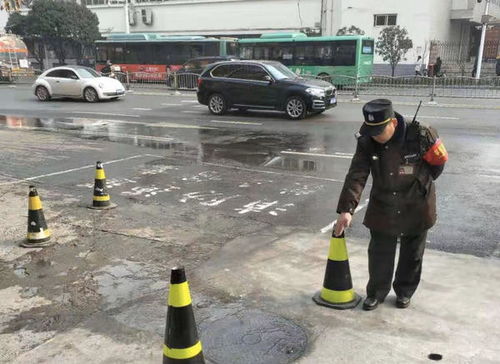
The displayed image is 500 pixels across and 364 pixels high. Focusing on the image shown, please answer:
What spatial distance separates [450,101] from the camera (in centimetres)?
2080

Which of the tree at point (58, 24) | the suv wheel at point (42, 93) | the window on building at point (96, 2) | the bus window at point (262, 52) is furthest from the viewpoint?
the window on building at point (96, 2)

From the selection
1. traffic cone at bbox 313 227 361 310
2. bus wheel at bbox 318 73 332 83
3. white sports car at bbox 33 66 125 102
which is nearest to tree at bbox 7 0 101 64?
white sports car at bbox 33 66 125 102

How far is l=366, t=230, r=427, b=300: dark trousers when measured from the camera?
394 centimetres

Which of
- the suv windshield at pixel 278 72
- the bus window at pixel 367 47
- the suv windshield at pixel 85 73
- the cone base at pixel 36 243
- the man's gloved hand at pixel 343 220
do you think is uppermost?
the bus window at pixel 367 47

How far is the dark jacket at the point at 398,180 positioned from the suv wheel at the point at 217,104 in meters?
13.6

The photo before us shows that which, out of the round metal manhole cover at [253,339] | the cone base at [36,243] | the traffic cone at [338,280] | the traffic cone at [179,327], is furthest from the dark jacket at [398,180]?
the cone base at [36,243]

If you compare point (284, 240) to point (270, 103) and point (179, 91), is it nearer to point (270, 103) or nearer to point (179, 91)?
point (270, 103)

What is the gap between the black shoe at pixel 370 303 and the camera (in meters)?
3.99

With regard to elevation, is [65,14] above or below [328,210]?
above

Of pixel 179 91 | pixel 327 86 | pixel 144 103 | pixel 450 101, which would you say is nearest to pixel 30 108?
pixel 144 103

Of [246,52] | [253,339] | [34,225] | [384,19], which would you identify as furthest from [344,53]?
[253,339]

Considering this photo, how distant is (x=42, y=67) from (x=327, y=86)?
42664mm

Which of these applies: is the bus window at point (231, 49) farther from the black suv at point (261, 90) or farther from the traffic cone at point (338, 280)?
the traffic cone at point (338, 280)

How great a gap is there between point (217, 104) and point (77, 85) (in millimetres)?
8235
